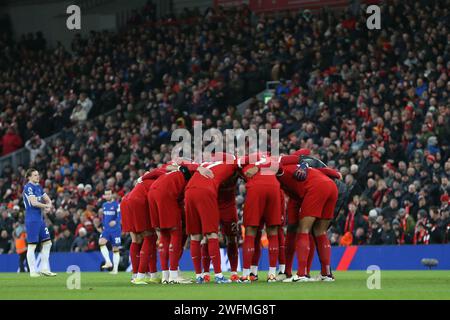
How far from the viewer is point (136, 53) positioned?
45.1 m

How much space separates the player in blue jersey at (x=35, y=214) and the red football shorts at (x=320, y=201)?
839cm

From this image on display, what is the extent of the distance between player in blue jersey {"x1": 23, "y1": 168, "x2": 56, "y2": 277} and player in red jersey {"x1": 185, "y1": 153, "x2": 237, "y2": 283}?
7062 millimetres

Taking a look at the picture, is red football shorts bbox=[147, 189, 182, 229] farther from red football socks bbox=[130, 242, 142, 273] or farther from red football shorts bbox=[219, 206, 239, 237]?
red football socks bbox=[130, 242, 142, 273]

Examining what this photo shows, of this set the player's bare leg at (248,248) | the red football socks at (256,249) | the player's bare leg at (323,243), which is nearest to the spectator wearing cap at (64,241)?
the red football socks at (256,249)

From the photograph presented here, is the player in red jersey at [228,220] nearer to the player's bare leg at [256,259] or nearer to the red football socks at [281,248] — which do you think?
the player's bare leg at [256,259]

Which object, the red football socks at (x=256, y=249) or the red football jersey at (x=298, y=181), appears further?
the red football socks at (x=256, y=249)

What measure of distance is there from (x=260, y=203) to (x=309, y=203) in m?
0.88

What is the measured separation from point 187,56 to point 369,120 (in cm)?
1287

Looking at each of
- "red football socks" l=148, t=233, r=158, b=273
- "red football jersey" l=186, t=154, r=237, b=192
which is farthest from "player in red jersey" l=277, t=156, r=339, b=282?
"red football socks" l=148, t=233, r=158, b=273

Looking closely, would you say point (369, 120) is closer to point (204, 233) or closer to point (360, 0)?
point (360, 0)

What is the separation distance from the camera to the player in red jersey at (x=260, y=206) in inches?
748

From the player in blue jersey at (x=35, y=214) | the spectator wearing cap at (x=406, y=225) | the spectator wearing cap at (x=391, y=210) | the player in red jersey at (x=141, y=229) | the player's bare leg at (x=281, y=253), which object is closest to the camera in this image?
the player in red jersey at (x=141, y=229)

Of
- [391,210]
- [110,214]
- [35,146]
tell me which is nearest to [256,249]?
[391,210]

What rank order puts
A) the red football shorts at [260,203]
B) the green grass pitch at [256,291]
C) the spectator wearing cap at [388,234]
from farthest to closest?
the spectator wearing cap at [388,234] < the red football shorts at [260,203] < the green grass pitch at [256,291]
